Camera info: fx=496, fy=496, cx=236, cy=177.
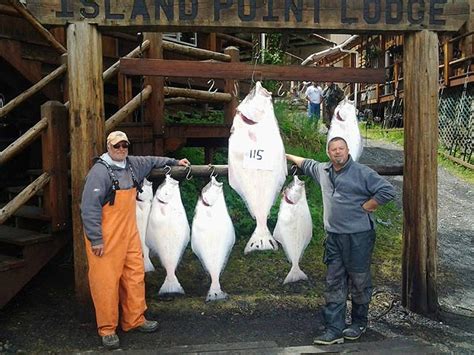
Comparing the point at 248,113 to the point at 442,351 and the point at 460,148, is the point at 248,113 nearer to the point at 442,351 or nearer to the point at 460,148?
the point at 442,351

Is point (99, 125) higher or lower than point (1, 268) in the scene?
higher

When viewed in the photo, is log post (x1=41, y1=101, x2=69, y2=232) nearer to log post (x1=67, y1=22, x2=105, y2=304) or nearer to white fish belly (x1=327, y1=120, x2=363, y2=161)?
log post (x1=67, y1=22, x2=105, y2=304)

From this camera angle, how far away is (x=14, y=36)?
275 inches

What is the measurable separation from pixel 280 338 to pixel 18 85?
557 centimetres

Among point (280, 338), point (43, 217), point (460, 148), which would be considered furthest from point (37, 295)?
point (460, 148)

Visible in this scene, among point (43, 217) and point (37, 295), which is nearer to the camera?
point (43, 217)

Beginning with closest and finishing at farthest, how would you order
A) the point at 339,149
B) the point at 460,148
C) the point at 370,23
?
the point at 339,149 < the point at 370,23 < the point at 460,148

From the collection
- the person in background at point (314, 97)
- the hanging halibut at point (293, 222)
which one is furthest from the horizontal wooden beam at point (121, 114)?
the person in background at point (314, 97)

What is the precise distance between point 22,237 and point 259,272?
9.08ft

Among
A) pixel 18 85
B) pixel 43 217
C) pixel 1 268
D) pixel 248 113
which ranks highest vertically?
pixel 18 85

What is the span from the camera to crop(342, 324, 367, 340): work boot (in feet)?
13.6

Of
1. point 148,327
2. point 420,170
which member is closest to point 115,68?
point 148,327

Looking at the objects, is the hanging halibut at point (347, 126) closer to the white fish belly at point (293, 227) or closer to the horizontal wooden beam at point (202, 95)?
the white fish belly at point (293, 227)

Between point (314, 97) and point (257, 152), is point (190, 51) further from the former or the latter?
point (314, 97)
